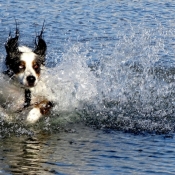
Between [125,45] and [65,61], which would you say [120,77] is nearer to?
[65,61]

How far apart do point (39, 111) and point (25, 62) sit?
0.67 metres

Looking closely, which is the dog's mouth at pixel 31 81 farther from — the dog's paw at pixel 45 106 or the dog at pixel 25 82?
the dog's paw at pixel 45 106

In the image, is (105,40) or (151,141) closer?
(151,141)

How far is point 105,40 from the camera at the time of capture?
12758mm

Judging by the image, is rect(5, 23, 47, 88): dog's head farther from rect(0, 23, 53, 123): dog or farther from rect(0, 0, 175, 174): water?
rect(0, 0, 175, 174): water

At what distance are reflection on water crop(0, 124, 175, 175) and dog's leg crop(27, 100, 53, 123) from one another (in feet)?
1.15

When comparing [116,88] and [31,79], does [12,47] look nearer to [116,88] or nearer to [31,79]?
[31,79]

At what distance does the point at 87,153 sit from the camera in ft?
23.1

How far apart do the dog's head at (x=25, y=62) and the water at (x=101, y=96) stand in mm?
395

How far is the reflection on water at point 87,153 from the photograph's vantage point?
6.43 m

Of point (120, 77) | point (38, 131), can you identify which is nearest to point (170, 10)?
point (120, 77)

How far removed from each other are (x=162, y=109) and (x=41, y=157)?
2533 millimetres

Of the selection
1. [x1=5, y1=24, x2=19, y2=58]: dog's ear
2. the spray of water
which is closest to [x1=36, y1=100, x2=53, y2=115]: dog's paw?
the spray of water

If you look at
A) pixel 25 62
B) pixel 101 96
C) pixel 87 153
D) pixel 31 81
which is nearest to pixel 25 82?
pixel 31 81
